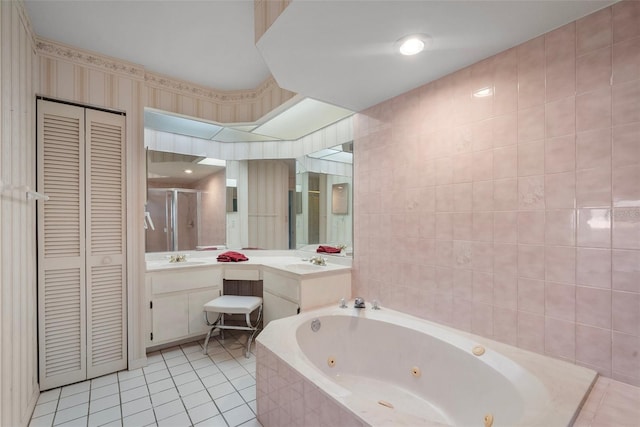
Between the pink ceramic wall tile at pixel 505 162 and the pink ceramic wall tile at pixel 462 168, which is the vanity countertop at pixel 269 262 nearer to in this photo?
the pink ceramic wall tile at pixel 462 168

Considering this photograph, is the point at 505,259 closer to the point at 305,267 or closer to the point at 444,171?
the point at 444,171

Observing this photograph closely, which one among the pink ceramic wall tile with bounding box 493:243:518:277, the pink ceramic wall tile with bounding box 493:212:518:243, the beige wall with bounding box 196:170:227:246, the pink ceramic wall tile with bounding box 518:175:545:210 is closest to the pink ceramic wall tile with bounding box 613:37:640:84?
the pink ceramic wall tile with bounding box 518:175:545:210

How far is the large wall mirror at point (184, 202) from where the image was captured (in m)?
2.88

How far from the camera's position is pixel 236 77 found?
2699mm

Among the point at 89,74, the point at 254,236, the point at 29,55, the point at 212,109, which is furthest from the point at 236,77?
the point at 254,236

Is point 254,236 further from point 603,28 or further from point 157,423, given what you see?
point 603,28

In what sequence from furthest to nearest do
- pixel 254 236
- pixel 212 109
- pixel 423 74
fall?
pixel 254 236 → pixel 212 109 → pixel 423 74

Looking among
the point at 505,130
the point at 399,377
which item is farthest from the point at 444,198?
the point at 399,377

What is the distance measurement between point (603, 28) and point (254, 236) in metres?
3.05

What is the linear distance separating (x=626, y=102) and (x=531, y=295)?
954 mm

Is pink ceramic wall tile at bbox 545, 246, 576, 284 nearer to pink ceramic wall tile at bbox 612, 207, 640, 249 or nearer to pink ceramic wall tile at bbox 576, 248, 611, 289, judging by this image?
pink ceramic wall tile at bbox 576, 248, 611, 289

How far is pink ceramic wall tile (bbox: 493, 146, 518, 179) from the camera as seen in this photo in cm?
155

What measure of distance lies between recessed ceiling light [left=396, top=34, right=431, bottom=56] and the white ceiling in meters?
0.04

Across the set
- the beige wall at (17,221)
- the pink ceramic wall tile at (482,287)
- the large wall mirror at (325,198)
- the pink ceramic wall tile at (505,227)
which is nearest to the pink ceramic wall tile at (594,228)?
the pink ceramic wall tile at (505,227)
